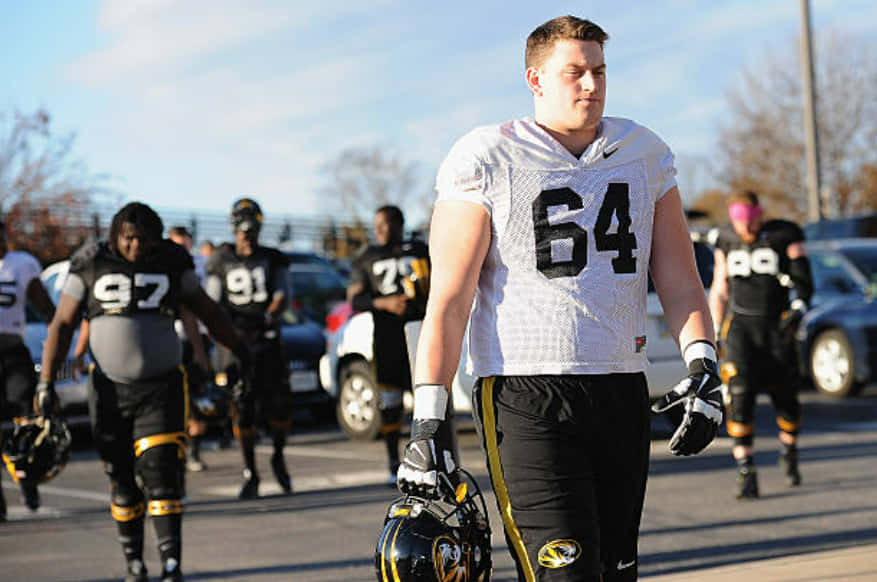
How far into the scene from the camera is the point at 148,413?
6312 mm

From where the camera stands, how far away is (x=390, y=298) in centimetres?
972

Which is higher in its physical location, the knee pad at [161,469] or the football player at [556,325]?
the football player at [556,325]

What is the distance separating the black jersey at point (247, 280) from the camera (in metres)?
10.0

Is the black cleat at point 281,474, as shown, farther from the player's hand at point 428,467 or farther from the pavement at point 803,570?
the player's hand at point 428,467

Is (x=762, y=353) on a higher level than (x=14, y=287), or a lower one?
lower

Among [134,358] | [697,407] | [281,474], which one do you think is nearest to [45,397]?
[134,358]

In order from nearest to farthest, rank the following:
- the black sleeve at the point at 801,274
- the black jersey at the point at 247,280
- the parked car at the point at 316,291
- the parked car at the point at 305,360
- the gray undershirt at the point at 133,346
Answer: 1. the gray undershirt at the point at 133,346
2. the black sleeve at the point at 801,274
3. the black jersey at the point at 247,280
4. the parked car at the point at 305,360
5. the parked car at the point at 316,291

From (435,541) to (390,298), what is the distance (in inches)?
254

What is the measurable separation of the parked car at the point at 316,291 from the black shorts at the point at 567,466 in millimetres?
12509

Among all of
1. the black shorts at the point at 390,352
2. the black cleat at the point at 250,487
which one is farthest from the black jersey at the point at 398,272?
the black cleat at the point at 250,487

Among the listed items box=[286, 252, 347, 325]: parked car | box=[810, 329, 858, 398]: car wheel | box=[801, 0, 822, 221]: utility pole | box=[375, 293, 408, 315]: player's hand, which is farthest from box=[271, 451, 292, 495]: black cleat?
box=[801, 0, 822, 221]: utility pole

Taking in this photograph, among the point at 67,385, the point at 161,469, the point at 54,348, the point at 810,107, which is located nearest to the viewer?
the point at 161,469

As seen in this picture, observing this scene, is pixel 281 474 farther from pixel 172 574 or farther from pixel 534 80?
pixel 534 80

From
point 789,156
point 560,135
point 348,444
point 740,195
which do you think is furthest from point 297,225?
point 560,135
